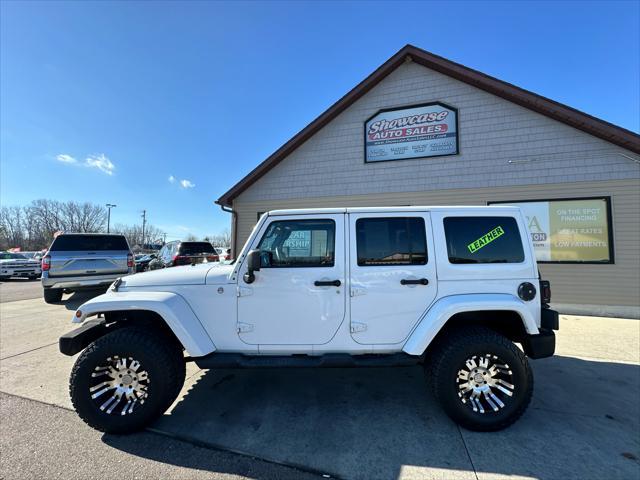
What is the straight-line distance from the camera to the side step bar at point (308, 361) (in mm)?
2734

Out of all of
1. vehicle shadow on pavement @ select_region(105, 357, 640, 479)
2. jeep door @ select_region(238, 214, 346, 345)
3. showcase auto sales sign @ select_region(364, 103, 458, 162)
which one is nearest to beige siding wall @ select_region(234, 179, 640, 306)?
showcase auto sales sign @ select_region(364, 103, 458, 162)

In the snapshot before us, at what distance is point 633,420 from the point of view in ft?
9.37

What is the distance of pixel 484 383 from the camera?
8.88 feet

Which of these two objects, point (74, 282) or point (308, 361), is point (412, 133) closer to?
point (308, 361)

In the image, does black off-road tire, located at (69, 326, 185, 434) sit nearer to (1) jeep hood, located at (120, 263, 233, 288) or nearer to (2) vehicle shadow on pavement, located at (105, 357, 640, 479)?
(2) vehicle shadow on pavement, located at (105, 357, 640, 479)

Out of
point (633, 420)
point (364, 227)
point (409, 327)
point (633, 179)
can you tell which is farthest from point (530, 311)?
point (633, 179)

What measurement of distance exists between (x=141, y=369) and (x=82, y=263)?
6666mm

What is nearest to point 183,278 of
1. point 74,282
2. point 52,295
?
point 74,282

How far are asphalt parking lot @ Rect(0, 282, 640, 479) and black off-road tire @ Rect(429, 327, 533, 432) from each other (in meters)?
0.12

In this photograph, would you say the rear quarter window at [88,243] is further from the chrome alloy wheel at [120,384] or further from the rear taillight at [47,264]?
the chrome alloy wheel at [120,384]

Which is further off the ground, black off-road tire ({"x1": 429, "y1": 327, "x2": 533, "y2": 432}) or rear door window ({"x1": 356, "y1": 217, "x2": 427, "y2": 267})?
rear door window ({"x1": 356, "y1": 217, "x2": 427, "y2": 267})

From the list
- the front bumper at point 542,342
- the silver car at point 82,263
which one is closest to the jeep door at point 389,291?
the front bumper at point 542,342

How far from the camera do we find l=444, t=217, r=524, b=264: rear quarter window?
2908mm

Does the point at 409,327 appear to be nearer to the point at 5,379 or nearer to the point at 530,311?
the point at 530,311
